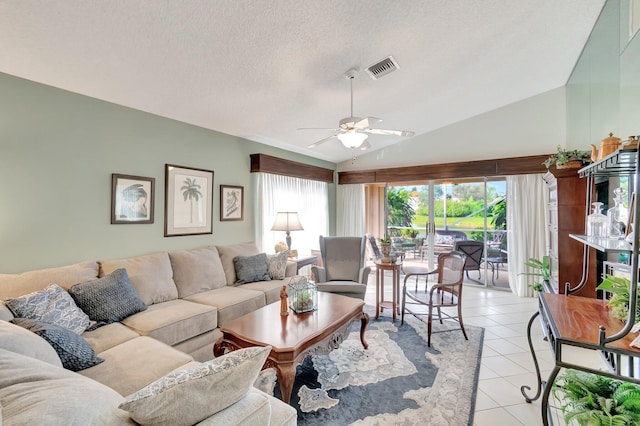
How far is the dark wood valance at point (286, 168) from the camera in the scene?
4488 mm

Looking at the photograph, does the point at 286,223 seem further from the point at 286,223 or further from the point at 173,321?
the point at 173,321

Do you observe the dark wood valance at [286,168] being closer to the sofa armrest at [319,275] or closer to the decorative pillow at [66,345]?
the sofa armrest at [319,275]

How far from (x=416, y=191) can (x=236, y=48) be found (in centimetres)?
471

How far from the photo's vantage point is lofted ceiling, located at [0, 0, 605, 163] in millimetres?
1976

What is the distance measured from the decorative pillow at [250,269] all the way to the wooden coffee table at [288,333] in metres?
1.05

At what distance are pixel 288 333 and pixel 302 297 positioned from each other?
46 centimetres

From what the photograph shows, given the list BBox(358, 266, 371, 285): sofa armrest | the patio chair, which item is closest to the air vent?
BBox(358, 266, 371, 285): sofa armrest

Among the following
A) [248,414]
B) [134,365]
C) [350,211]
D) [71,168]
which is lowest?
[134,365]

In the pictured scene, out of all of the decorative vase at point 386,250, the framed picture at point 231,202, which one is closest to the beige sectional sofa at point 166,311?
the framed picture at point 231,202

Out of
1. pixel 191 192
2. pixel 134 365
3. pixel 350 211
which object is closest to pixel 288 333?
pixel 134 365

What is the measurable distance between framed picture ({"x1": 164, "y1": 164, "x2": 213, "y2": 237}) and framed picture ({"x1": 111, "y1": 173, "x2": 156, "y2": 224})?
200 mm

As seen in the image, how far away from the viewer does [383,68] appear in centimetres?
293

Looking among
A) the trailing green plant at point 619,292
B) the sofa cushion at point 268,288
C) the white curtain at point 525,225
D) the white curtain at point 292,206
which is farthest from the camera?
the white curtain at point 525,225

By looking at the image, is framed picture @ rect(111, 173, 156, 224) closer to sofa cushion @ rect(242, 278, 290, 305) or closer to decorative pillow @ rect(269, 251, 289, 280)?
sofa cushion @ rect(242, 278, 290, 305)
